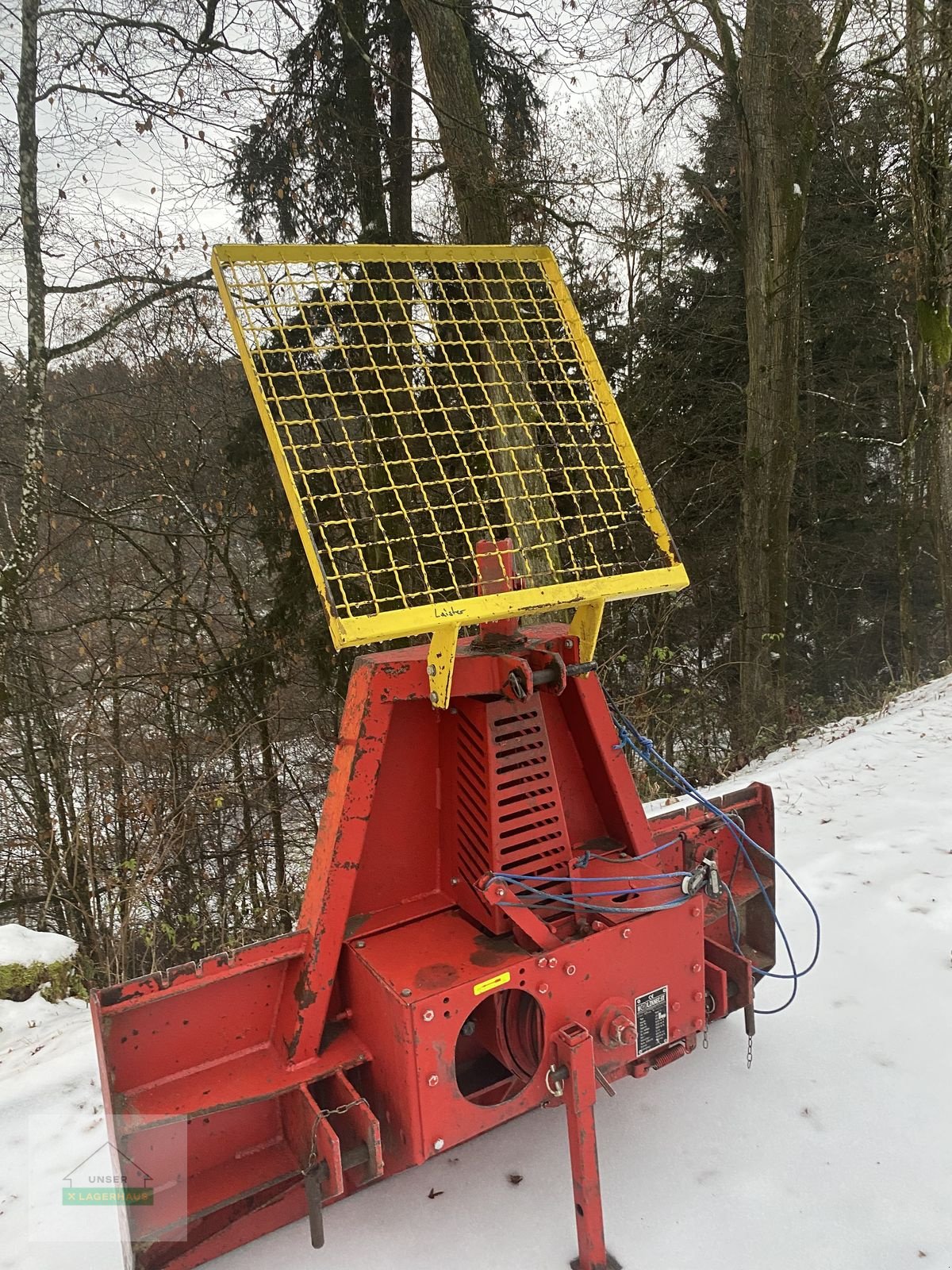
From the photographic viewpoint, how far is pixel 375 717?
6.80ft

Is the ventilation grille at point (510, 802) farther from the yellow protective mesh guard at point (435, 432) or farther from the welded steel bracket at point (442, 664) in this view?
the yellow protective mesh guard at point (435, 432)

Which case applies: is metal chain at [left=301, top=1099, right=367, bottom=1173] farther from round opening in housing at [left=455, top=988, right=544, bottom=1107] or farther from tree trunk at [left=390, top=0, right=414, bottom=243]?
tree trunk at [left=390, top=0, right=414, bottom=243]

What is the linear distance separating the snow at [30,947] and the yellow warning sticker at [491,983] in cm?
287

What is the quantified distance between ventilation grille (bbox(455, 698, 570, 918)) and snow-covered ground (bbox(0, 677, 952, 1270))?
2.53 feet

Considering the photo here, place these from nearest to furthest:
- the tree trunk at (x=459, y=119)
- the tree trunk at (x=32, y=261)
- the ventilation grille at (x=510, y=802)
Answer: the ventilation grille at (x=510, y=802) → the tree trunk at (x=459, y=119) → the tree trunk at (x=32, y=261)

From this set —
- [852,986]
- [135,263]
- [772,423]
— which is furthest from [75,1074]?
[772,423]

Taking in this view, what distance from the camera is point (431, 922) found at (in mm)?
2215

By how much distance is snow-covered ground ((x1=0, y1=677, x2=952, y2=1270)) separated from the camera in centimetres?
198

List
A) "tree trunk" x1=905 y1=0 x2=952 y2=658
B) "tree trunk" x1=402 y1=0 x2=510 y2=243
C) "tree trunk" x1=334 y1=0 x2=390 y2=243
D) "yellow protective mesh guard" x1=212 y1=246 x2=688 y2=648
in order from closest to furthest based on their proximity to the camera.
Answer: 1. "yellow protective mesh guard" x1=212 y1=246 x2=688 y2=648
2. "tree trunk" x1=402 y1=0 x2=510 y2=243
3. "tree trunk" x1=905 y1=0 x2=952 y2=658
4. "tree trunk" x1=334 y1=0 x2=390 y2=243

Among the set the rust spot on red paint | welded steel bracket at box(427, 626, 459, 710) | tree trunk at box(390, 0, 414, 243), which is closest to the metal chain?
the rust spot on red paint

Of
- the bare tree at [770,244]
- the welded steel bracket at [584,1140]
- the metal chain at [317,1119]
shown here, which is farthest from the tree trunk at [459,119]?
the metal chain at [317,1119]

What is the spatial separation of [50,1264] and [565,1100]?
4.69 feet

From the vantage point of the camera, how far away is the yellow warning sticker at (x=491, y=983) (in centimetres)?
186

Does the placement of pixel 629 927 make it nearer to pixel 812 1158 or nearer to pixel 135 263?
pixel 812 1158
